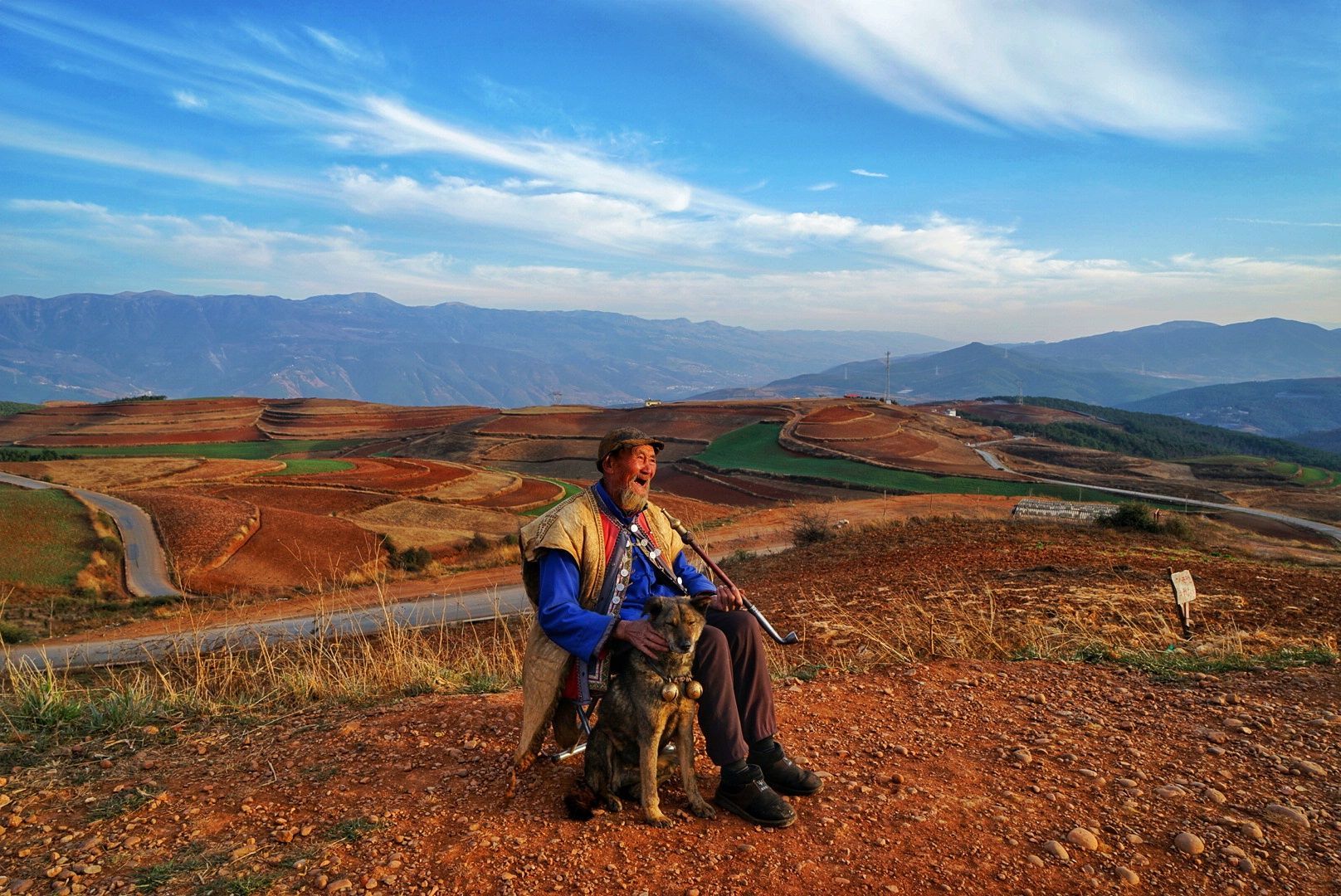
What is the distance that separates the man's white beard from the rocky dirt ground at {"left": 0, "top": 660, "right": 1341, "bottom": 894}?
4.68ft

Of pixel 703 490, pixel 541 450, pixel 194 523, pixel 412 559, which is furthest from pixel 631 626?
pixel 541 450

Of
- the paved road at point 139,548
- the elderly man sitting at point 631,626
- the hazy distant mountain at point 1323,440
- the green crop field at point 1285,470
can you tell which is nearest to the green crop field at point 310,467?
the paved road at point 139,548

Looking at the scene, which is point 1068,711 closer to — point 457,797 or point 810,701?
point 810,701

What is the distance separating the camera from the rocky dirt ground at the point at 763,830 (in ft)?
10.1

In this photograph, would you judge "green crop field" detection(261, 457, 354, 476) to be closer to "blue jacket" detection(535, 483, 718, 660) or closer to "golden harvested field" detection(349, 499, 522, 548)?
"golden harvested field" detection(349, 499, 522, 548)

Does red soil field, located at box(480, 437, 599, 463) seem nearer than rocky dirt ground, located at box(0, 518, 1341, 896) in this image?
No

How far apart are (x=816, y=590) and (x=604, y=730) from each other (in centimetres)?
896

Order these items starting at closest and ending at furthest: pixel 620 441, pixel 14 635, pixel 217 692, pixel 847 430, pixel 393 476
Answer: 1. pixel 620 441
2. pixel 217 692
3. pixel 14 635
4. pixel 393 476
5. pixel 847 430

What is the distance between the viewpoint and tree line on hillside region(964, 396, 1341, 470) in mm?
83562

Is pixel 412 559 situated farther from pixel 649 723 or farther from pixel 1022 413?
pixel 1022 413

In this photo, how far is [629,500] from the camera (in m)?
3.72

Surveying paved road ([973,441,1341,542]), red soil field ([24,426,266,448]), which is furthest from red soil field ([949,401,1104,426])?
red soil field ([24,426,266,448])

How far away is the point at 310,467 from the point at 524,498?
1754 cm

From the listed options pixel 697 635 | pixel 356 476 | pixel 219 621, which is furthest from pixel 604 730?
pixel 356 476
